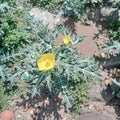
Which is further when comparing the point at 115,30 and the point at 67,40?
the point at 115,30

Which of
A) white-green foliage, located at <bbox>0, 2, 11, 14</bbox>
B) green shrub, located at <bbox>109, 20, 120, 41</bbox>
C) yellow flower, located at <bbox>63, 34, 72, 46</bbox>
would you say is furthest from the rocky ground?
white-green foliage, located at <bbox>0, 2, 11, 14</bbox>

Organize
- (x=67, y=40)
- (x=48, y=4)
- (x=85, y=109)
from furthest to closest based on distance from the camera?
1. (x=48, y=4)
2. (x=85, y=109)
3. (x=67, y=40)

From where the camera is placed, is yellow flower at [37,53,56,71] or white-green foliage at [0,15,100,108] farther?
white-green foliage at [0,15,100,108]

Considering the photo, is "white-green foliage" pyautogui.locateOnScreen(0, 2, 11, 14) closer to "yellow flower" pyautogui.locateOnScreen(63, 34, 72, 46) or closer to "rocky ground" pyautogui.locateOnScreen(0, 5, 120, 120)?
"yellow flower" pyautogui.locateOnScreen(63, 34, 72, 46)

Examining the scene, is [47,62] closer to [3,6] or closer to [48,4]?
[3,6]

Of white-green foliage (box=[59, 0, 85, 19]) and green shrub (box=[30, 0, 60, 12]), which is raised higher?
green shrub (box=[30, 0, 60, 12])

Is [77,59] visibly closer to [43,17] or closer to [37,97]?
[37,97]

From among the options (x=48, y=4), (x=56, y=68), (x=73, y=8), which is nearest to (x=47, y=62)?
(x=56, y=68)

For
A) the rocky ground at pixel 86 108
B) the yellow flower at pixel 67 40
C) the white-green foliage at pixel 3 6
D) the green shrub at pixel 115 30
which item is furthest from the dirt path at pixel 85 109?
the white-green foliage at pixel 3 6

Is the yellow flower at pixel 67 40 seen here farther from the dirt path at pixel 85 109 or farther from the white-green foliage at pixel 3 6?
the white-green foliage at pixel 3 6

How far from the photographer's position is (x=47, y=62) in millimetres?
3723

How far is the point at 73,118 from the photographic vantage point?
443 centimetres

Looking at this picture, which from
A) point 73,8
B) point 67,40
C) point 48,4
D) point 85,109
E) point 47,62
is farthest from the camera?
point 48,4

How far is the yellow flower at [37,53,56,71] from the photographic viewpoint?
3.72m
